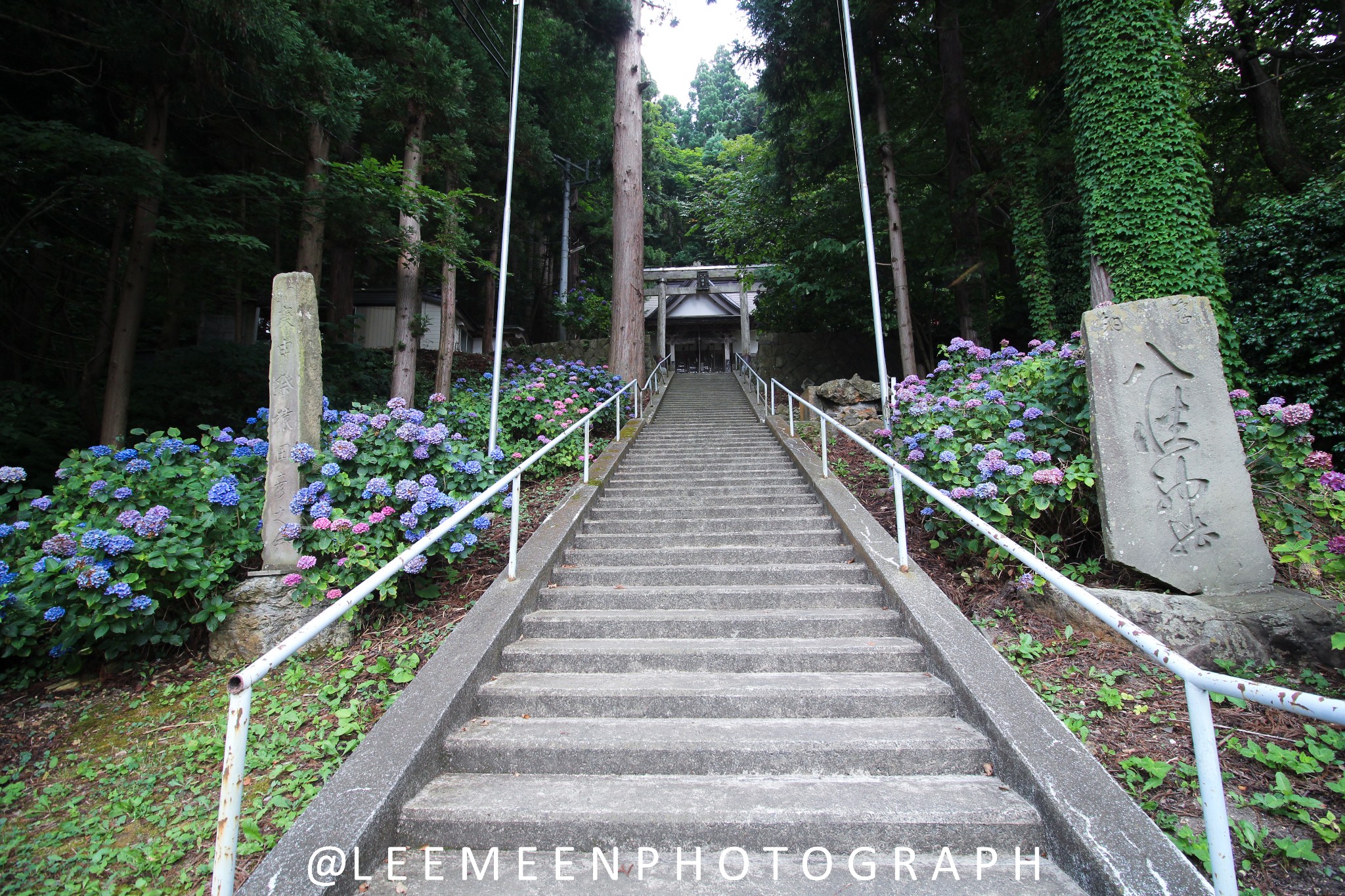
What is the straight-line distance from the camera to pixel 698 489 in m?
5.75

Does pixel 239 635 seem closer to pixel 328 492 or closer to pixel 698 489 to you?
pixel 328 492

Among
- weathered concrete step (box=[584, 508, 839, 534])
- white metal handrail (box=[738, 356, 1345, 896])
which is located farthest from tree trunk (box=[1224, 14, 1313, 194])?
white metal handrail (box=[738, 356, 1345, 896])

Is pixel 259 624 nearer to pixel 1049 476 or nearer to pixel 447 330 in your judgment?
pixel 1049 476

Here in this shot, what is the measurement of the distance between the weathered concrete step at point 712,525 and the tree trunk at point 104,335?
25.7 feet

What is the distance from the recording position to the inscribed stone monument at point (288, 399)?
140 inches

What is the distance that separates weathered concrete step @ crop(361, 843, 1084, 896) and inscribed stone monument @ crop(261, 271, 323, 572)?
2340mm

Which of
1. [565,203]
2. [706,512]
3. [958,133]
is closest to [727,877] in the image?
[706,512]

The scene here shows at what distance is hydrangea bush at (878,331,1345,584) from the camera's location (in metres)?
3.34

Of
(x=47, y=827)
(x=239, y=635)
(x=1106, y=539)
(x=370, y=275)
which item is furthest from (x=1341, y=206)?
(x=370, y=275)

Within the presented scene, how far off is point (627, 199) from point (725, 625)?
29.6 ft

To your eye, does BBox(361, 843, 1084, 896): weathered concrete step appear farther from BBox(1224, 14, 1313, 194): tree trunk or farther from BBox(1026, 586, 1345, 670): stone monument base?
BBox(1224, 14, 1313, 194): tree trunk

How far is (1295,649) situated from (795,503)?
3.16 m

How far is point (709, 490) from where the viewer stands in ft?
18.9

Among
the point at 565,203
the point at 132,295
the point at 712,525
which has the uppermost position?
the point at 565,203
